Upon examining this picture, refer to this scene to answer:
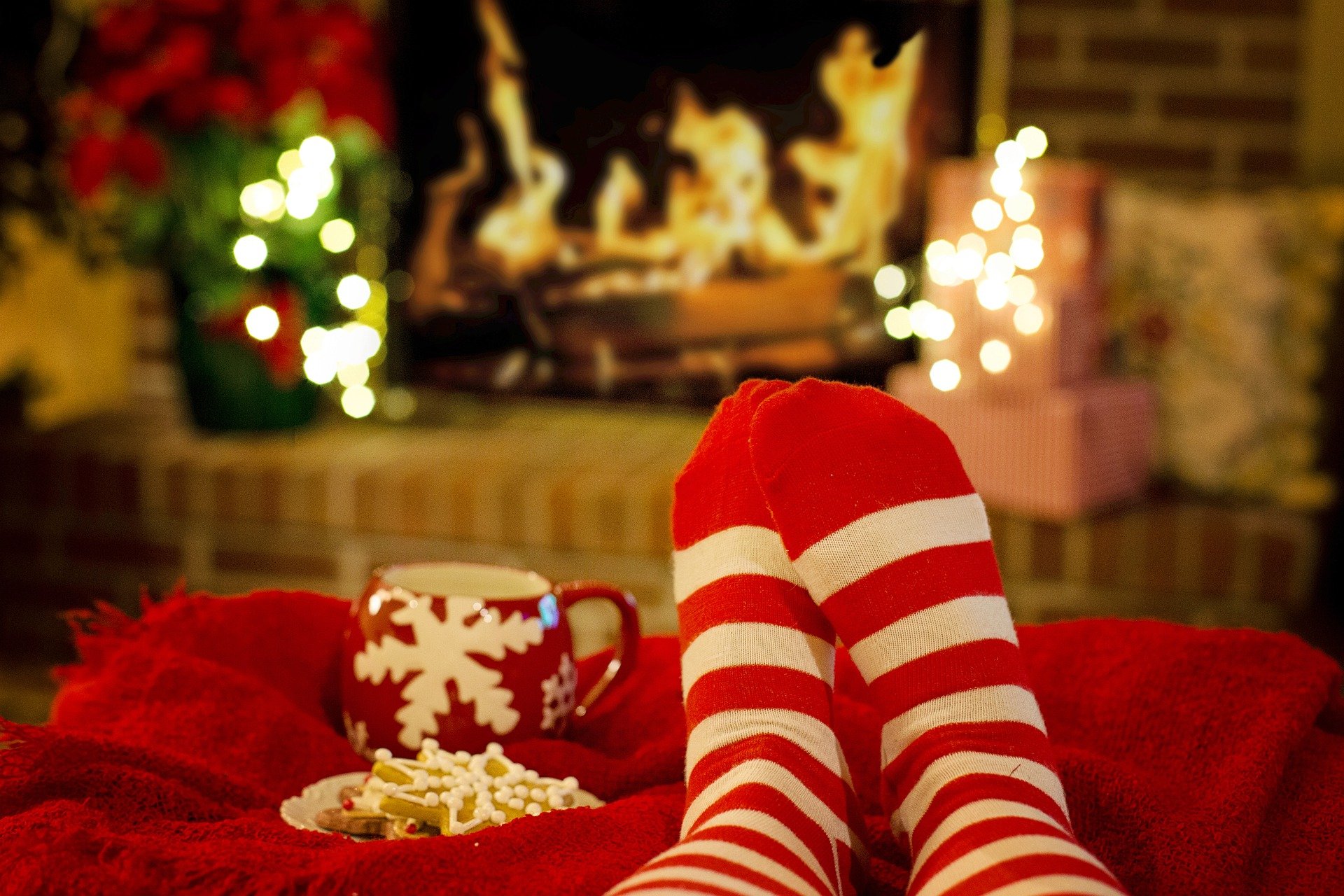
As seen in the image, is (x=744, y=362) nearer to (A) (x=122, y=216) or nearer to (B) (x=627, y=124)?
(B) (x=627, y=124)

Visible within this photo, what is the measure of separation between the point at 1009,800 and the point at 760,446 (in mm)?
225

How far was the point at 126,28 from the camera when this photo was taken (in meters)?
1.63

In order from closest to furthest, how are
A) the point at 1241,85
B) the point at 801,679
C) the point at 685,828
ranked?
1. the point at 685,828
2. the point at 801,679
3. the point at 1241,85

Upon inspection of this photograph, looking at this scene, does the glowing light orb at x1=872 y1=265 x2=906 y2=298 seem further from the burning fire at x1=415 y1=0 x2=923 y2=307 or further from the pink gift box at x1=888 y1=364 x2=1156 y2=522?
the pink gift box at x1=888 y1=364 x2=1156 y2=522

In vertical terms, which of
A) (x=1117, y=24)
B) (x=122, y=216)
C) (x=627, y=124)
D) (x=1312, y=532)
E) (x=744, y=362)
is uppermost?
(x=1117, y=24)

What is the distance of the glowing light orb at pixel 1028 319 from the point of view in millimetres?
1487

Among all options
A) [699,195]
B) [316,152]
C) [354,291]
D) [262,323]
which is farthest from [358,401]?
[699,195]

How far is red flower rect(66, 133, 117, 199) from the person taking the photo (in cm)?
162

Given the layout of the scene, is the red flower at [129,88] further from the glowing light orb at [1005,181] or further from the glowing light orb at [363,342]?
the glowing light orb at [1005,181]

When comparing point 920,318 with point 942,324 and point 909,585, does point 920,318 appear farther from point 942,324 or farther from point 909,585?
point 909,585

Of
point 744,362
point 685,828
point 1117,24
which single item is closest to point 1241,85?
point 1117,24

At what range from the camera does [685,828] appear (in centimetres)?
56

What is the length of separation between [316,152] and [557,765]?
1377 millimetres

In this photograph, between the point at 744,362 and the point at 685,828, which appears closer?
the point at 685,828
